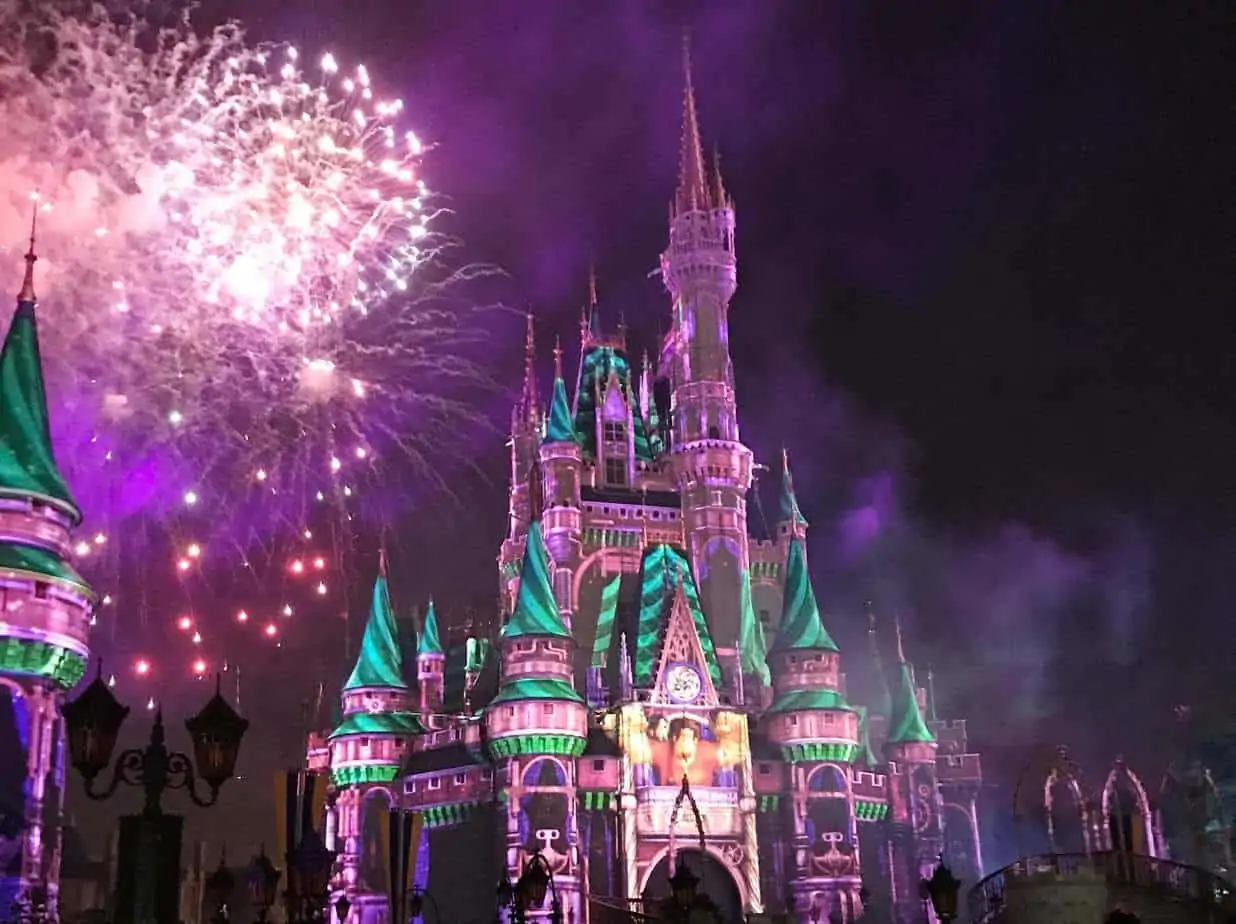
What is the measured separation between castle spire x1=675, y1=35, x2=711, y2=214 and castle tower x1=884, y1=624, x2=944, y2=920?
92.0ft

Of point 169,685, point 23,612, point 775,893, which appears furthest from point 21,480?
point 775,893

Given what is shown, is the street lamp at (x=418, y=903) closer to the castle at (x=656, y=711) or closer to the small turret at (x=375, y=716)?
the castle at (x=656, y=711)

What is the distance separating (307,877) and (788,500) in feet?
157

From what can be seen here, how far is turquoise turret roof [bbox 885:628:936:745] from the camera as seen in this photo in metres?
61.6

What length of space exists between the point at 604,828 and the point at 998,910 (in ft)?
70.8

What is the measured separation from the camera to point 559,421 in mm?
65062

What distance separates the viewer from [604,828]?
52.6m

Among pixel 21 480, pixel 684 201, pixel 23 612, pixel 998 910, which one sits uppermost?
pixel 684 201

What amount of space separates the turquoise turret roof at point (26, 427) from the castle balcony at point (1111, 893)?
3038 centimetres

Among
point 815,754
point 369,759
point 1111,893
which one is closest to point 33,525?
point 369,759

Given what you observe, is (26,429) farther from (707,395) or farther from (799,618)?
(707,395)

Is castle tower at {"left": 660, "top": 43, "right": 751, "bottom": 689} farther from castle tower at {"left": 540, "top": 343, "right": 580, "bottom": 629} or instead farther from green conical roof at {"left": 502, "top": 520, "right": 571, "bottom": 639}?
green conical roof at {"left": 502, "top": 520, "right": 571, "bottom": 639}

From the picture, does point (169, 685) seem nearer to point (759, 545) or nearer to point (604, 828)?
point (604, 828)

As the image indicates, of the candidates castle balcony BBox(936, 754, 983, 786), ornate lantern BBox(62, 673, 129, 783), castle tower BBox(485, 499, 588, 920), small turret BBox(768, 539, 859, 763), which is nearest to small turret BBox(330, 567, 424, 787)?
castle tower BBox(485, 499, 588, 920)
